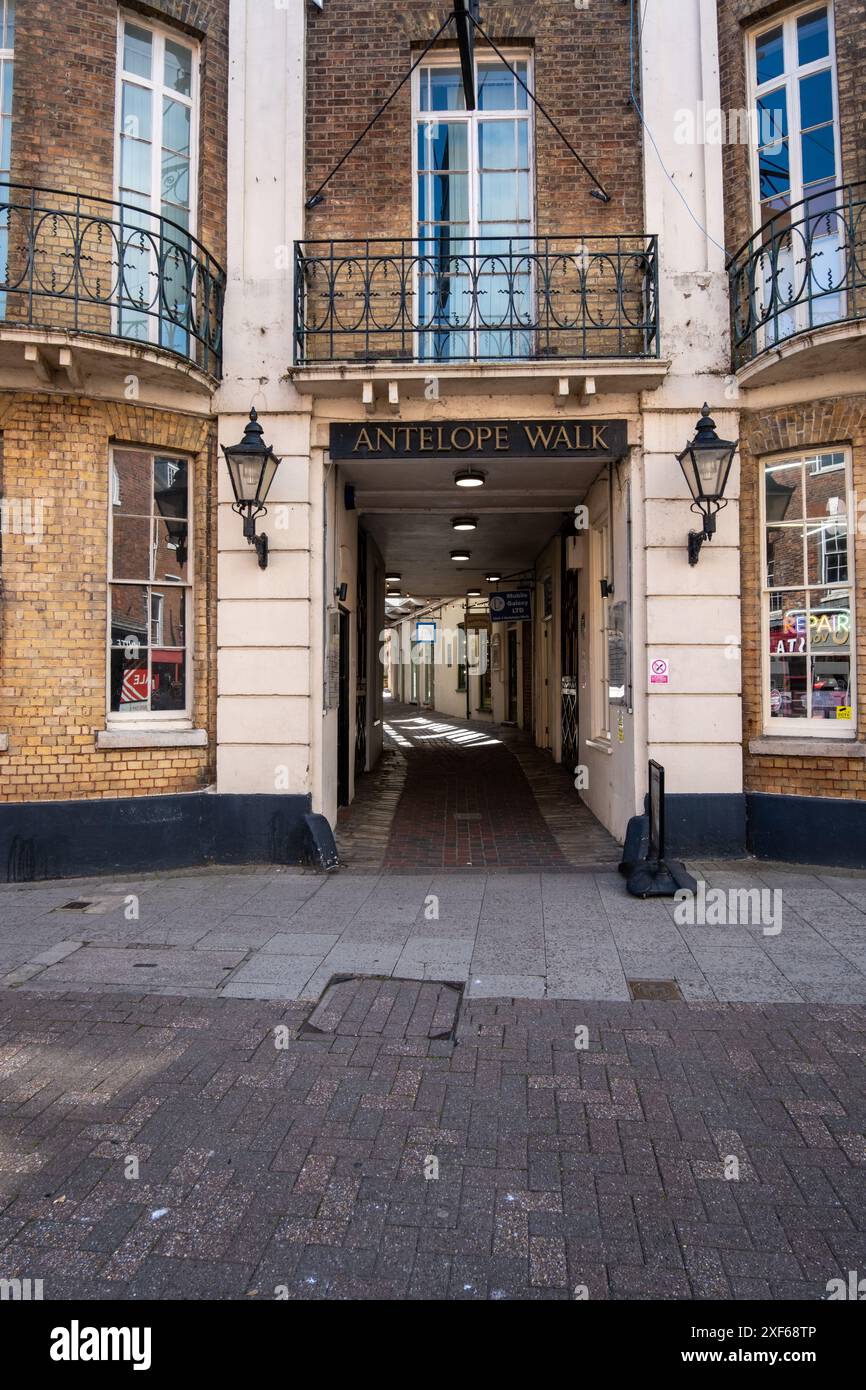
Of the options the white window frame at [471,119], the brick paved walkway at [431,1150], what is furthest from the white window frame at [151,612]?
the brick paved walkway at [431,1150]

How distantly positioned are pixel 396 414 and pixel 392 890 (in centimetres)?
480

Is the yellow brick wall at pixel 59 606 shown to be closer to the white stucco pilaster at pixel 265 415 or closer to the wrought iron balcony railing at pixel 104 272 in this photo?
the wrought iron balcony railing at pixel 104 272

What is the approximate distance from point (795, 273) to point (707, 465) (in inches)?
93.0

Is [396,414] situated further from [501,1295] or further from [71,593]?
[501,1295]

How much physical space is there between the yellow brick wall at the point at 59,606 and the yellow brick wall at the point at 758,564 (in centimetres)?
609

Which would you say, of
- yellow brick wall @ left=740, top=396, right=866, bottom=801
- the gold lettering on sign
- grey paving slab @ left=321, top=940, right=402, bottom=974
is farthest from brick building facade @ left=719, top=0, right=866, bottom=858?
grey paving slab @ left=321, top=940, right=402, bottom=974

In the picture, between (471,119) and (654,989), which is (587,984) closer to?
(654,989)

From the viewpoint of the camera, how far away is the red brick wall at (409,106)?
834cm

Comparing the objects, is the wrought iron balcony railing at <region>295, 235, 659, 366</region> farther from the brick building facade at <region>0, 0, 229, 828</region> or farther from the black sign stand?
the black sign stand

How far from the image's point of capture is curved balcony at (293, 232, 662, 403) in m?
7.92

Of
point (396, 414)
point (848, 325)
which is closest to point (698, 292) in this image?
point (848, 325)

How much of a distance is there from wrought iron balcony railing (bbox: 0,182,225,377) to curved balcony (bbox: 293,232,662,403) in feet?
3.51
